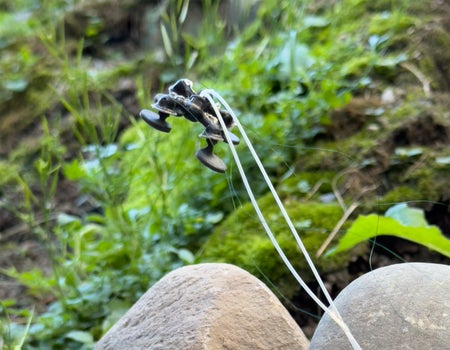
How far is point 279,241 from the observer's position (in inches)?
59.0

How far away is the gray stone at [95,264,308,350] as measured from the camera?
3.19 ft

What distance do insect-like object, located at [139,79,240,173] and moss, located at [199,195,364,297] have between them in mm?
491

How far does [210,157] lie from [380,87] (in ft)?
4.27

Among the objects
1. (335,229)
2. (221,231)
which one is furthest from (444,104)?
(221,231)

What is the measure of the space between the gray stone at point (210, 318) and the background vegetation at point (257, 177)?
0.15m

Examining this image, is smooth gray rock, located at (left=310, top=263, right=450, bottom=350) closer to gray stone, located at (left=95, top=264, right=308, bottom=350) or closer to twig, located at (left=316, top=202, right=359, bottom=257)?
gray stone, located at (left=95, top=264, right=308, bottom=350)

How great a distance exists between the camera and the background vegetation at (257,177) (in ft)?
5.00

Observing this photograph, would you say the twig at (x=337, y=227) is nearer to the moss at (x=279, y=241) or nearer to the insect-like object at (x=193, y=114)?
the moss at (x=279, y=241)

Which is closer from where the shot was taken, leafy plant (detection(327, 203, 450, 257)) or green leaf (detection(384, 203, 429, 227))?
leafy plant (detection(327, 203, 450, 257))

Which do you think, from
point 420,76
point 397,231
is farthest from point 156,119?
point 420,76

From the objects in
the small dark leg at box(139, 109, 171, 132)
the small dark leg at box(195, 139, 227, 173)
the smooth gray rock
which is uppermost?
the small dark leg at box(139, 109, 171, 132)

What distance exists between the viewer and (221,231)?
168 centimetres

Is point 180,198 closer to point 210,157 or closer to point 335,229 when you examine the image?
point 335,229

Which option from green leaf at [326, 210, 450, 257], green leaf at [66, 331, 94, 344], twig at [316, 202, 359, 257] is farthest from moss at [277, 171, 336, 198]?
green leaf at [66, 331, 94, 344]
